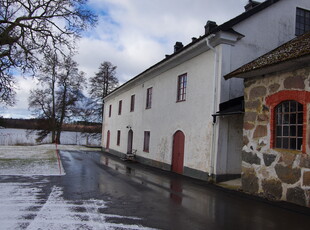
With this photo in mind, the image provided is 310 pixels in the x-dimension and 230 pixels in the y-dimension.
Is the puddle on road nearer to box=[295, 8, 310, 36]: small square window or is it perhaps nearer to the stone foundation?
the stone foundation

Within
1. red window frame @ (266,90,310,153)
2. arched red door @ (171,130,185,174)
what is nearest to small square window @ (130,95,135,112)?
arched red door @ (171,130,185,174)

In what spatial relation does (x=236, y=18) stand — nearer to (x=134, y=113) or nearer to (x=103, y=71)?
(x=134, y=113)

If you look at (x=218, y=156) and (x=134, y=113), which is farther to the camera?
(x=134, y=113)

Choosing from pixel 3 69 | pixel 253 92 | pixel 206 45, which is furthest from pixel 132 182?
pixel 3 69

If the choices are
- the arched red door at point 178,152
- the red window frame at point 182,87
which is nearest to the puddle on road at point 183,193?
the arched red door at point 178,152

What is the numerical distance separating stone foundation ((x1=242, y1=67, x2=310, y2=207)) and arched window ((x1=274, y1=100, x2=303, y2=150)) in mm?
231

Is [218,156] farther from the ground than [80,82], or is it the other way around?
[80,82]

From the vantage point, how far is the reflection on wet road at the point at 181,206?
5.99 meters

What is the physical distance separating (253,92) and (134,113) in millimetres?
13357

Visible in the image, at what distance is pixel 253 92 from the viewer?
9352mm

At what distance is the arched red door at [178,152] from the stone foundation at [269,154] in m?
4.67

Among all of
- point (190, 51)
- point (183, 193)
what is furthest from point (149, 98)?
point (183, 193)

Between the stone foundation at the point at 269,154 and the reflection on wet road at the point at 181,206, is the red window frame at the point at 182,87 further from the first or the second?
the reflection on wet road at the point at 181,206

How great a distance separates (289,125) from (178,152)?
6.75 meters
